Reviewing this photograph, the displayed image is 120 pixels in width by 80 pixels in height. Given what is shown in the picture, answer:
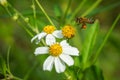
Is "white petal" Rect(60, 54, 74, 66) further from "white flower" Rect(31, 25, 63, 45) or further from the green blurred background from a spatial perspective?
the green blurred background

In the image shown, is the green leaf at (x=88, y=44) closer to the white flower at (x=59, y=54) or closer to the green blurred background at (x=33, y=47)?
the white flower at (x=59, y=54)

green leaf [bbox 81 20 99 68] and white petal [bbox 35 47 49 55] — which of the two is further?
green leaf [bbox 81 20 99 68]

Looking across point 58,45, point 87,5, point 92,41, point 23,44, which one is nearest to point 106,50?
point 87,5

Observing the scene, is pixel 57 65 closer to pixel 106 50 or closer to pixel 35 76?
pixel 35 76

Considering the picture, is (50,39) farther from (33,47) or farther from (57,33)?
(33,47)

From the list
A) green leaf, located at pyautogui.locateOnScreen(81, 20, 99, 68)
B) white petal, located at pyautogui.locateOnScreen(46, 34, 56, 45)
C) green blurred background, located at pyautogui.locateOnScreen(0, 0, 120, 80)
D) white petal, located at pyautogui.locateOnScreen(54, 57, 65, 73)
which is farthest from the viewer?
green blurred background, located at pyautogui.locateOnScreen(0, 0, 120, 80)

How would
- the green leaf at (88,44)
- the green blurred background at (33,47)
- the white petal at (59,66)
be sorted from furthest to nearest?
the green blurred background at (33,47) < the green leaf at (88,44) < the white petal at (59,66)

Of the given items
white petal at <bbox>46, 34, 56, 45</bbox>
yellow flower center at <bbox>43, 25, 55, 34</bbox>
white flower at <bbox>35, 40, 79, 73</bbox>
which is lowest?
white flower at <bbox>35, 40, 79, 73</bbox>

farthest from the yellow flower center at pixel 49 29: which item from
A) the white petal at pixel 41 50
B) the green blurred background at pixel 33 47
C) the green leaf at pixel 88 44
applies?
the green blurred background at pixel 33 47

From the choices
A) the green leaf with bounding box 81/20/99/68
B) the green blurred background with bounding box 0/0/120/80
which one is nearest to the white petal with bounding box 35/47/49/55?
the green leaf with bounding box 81/20/99/68

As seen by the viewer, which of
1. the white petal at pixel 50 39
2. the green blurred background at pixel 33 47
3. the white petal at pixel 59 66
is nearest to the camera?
the white petal at pixel 59 66

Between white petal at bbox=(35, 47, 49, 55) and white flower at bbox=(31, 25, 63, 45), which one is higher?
white flower at bbox=(31, 25, 63, 45)
